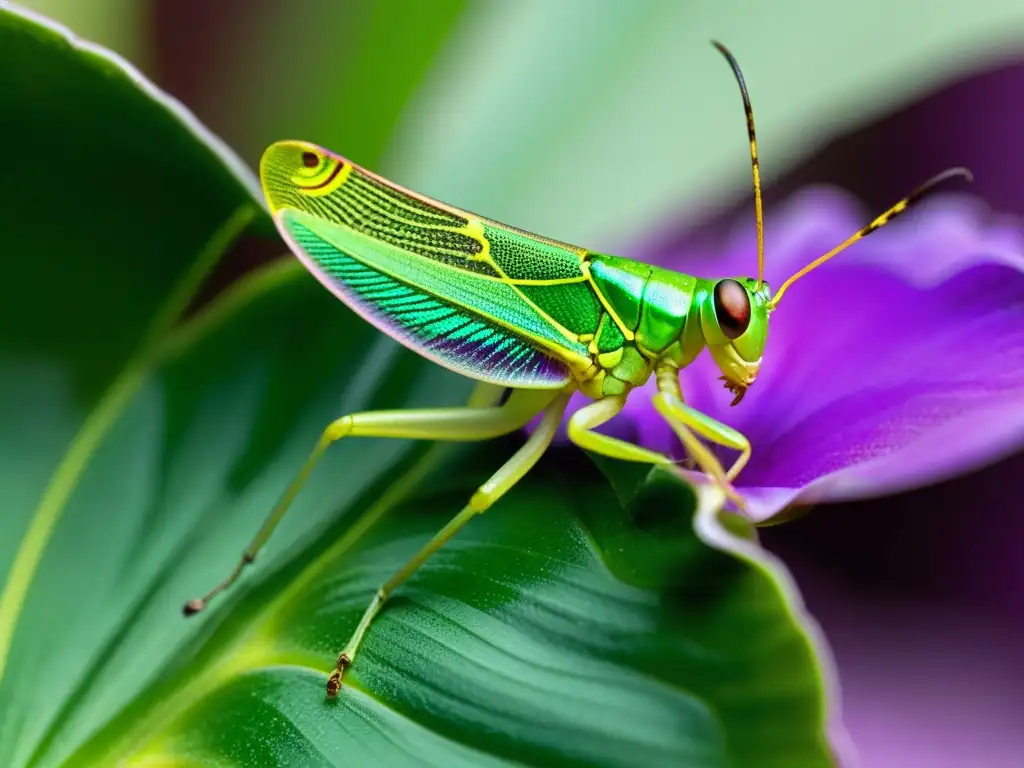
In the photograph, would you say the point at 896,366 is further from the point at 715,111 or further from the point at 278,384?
the point at 715,111

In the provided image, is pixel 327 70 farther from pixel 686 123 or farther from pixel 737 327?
pixel 737 327

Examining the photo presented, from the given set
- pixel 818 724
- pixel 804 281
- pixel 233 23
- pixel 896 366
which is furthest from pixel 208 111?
pixel 818 724

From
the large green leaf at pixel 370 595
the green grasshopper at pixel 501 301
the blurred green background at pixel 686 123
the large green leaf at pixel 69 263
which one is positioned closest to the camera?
the large green leaf at pixel 370 595

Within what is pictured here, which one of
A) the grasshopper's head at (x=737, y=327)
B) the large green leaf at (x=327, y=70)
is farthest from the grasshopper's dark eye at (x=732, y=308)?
the large green leaf at (x=327, y=70)

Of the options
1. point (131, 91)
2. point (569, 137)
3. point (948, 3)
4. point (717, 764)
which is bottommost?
point (717, 764)

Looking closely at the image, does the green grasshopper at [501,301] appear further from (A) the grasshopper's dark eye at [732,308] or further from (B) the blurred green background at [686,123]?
(B) the blurred green background at [686,123]

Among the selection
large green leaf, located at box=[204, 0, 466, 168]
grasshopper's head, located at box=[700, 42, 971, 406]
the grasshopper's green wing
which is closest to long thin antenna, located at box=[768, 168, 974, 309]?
grasshopper's head, located at box=[700, 42, 971, 406]

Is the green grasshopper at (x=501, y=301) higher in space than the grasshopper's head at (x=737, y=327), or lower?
lower
